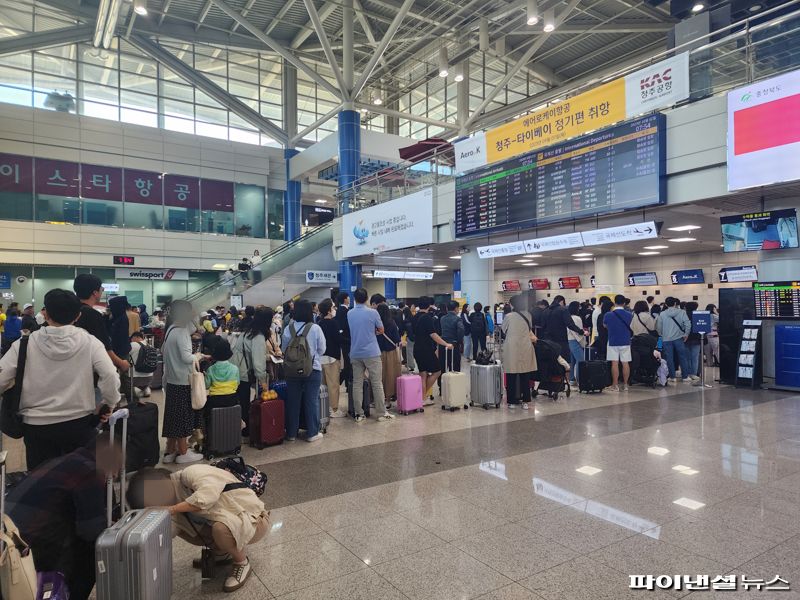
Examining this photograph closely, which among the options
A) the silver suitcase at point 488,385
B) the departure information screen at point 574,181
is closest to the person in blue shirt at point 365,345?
the silver suitcase at point 488,385

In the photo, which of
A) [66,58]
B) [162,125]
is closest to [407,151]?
[162,125]

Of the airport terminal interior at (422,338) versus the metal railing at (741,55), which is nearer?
the airport terminal interior at (422,338)

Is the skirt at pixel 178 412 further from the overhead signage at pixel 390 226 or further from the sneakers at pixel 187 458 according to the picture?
the overhead signage at pixel 390 226

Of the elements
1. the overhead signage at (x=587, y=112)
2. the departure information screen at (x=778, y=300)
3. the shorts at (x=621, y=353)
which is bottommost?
the shorts at (x=621, y=353)

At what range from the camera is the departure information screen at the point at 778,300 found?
831 centimetres

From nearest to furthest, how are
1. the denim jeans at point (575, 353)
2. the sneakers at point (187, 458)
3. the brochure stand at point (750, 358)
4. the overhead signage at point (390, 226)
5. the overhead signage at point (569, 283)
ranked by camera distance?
the sneakers at point (187, 458), the brochure stand at point (750, 358), the denim jeans at point (575, 353), the overhead signage at point (390, 226), the overhead signage at point (569, 283)

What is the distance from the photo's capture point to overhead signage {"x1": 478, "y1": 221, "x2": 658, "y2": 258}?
844cm

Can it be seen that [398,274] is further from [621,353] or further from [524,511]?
[524,511]

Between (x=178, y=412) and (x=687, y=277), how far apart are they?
1795 cm

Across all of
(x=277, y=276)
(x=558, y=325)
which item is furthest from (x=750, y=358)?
(x=277, y=276)

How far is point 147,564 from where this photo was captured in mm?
2311

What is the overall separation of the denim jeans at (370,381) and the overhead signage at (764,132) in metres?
6.18

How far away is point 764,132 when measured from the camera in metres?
7.14

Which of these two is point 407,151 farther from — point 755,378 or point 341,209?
point 755,378
